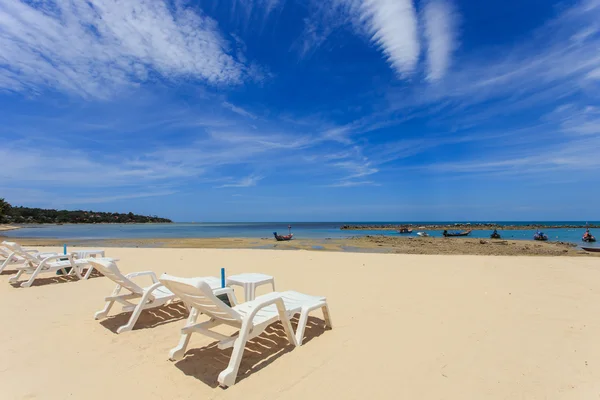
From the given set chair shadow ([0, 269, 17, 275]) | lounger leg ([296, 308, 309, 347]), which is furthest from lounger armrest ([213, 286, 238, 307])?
chair shadow ([0, 269, 17, 275])

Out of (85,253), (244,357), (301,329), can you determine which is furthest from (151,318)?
(85,253)

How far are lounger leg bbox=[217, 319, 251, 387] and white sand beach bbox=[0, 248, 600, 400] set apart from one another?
2.8 inches

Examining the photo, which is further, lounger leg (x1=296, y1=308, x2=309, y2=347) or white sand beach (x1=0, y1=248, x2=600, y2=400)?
lounger leg (x1=296, y1=308, x2=309, y2=347)

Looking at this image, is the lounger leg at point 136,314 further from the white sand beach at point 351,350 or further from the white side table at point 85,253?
the white side table at point 85,253

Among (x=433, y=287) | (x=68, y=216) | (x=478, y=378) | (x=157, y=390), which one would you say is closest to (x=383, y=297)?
(x=433, y=287)

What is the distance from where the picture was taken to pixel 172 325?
169 inches

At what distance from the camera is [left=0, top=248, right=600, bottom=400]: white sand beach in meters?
2.72

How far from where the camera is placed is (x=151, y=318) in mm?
4543

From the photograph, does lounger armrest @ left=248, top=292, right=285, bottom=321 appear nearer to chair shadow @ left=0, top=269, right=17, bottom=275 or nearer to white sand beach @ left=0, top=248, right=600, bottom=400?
white sand beach @ left=0, top=248, right=600, bottom=400

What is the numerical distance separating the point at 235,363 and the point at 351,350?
53.5 inches

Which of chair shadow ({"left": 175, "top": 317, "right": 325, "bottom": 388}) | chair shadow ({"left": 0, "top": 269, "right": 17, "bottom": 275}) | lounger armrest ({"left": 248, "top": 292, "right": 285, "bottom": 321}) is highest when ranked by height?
lounger armrest ({"left": 248, "top": 292, "right": 285, "bottom": 321})

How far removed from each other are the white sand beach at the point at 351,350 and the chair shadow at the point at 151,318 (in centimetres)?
Answer: 3

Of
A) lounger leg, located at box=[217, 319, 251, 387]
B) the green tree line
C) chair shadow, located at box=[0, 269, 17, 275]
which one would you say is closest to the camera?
lounger leg, located at box=[217, 319, 251, 387]

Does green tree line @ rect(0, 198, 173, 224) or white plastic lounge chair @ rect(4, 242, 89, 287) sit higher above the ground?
green tree line @ rect(0, 198, 173, 224)
